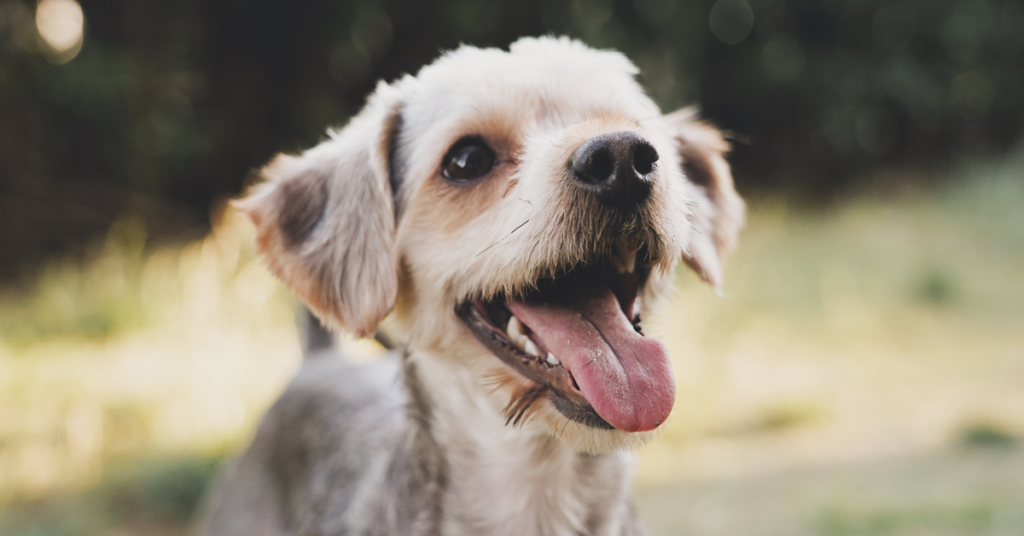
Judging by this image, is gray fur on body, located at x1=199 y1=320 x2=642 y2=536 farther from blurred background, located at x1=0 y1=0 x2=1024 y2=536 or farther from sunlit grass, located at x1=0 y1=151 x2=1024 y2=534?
blurred background, located at x1=0 y1=0 x2=1024 y2=536

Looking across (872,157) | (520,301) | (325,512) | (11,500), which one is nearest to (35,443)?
(11,500)

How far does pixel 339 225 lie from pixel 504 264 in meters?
0.69

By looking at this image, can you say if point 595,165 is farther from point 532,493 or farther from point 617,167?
point 532,493

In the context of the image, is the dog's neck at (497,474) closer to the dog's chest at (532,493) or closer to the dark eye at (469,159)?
the dog's chest at (532,493)

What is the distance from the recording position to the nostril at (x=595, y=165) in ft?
6.23

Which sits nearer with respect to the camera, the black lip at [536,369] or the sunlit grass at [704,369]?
the black lip at [536,369]

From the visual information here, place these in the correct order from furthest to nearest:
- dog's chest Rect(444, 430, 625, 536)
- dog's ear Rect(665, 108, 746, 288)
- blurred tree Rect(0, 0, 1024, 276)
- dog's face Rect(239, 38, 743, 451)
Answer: blurred tree Rect(0, 0, 1024, 276) < dog's ear Rect(665, 108, 746, 288) < dog's chest Rect(444, 430, 625, 536) < dog's face Rect(239, 38, 743, 451)

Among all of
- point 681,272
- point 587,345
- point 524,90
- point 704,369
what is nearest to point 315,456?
point 587,345

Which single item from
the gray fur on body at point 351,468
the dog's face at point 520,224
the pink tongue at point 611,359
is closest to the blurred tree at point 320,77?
the gray fur on body at point 351,468

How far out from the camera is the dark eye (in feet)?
7.59

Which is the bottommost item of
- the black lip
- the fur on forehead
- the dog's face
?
the black lip

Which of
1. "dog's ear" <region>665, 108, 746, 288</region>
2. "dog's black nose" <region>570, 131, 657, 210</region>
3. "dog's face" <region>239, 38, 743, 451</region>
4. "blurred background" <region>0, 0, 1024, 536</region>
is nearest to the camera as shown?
"dog's black nose" <region>570, 131, 657, 210</region>

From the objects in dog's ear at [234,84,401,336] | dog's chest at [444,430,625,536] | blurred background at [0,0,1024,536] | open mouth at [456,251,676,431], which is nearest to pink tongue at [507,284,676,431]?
open mouth at [456,251,676,431]

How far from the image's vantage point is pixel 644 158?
194 cm
